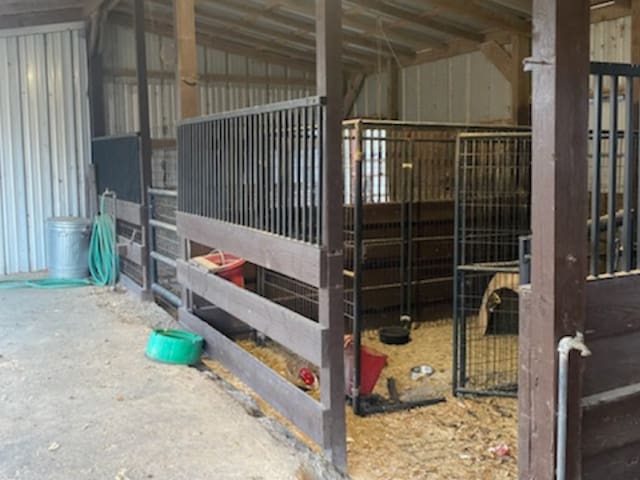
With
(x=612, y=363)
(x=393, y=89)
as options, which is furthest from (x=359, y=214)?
(x=393, y=89)

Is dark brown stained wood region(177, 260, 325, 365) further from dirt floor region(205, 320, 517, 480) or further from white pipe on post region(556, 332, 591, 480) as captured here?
white pipe on post region(556, 332, 591, 480)

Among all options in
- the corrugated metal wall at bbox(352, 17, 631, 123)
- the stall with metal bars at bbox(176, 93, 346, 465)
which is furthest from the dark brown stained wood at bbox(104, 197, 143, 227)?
the corrugated metal wall at bbox(352, 17, 631, 123)

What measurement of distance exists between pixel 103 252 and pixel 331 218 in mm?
4574

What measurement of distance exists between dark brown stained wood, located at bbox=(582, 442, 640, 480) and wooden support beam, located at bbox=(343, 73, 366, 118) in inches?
337

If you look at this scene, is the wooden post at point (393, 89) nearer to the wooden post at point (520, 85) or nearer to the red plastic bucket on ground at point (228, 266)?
the wooden post at point (520, 85)

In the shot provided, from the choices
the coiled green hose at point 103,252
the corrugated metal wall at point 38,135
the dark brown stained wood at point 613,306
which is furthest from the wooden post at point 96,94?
the dark brown stained wood at point 613,306

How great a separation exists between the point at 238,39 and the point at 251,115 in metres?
6.62

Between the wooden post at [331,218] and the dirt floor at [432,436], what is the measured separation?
0.39m

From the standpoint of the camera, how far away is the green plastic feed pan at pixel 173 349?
3.98 m

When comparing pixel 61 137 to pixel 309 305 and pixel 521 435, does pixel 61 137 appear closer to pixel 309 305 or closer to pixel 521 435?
pixel 309 305

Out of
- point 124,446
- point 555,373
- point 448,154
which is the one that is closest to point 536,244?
point 555,373

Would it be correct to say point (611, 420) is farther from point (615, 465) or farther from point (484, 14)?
point (484, 14)

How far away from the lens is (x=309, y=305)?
4598mm

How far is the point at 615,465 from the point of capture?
1743 mm
